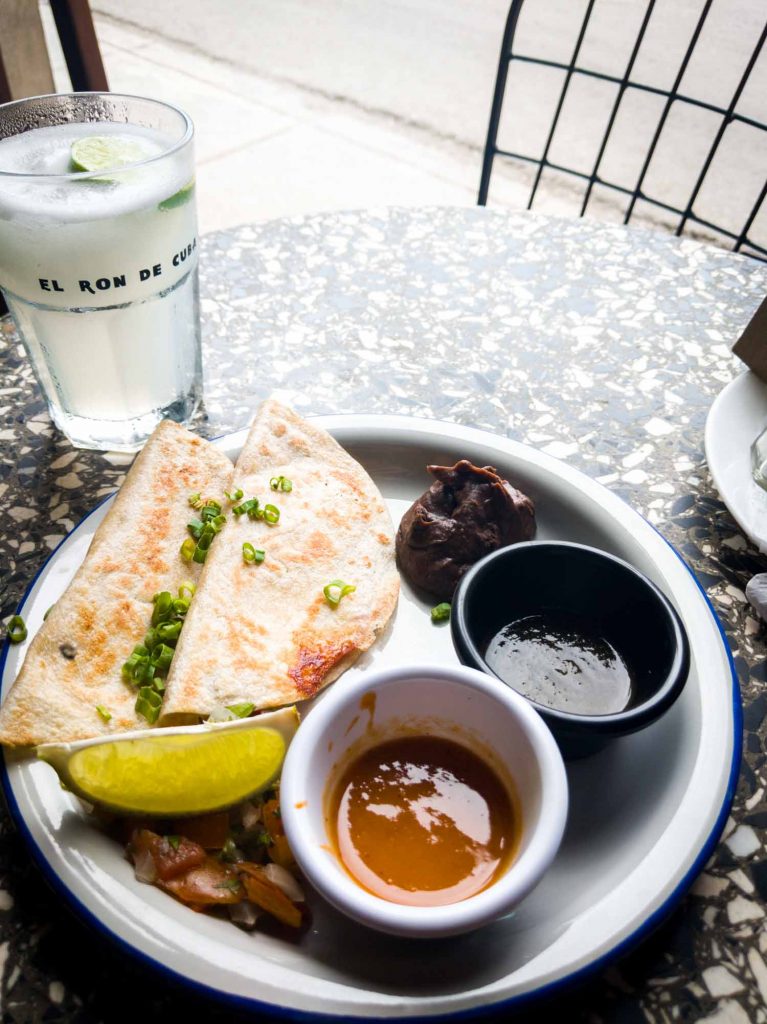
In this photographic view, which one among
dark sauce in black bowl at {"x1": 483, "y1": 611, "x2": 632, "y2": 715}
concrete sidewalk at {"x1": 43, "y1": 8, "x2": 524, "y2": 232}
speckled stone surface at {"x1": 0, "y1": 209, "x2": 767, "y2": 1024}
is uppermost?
dark sauce in black bowl at {"x1": 483, "y1": 611, "x2": 632, "y2": 715}

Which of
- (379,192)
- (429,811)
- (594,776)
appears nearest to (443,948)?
(429,811)

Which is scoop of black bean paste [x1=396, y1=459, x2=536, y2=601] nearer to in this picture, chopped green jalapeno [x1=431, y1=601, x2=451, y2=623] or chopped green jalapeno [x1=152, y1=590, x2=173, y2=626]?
chopped green jalapeno [x1=431, y1=601, x2=451, y2=623]

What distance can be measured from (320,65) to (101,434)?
5998mm

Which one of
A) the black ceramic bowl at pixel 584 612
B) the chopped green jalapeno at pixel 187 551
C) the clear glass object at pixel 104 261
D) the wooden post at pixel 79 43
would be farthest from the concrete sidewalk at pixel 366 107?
the black ceramic bowl at pixel 584 612

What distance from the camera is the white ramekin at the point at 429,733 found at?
2.68ft

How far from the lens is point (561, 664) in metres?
1.18

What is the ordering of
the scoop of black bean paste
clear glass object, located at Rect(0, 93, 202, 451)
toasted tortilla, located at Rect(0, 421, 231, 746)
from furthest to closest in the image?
the scoop of black bean paste < clear glass object, located at Rect(0, 93, 202, 451) < toasted tortilla, located at Rect(0, 421, 231, 746)

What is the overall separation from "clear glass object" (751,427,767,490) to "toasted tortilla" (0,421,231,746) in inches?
38.5

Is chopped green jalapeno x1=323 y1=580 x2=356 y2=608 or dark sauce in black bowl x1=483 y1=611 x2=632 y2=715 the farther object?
chopped green jalapeno x1=323 y1=580 x2=356 y2=608

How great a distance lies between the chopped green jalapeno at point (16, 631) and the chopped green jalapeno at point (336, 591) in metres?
0.45

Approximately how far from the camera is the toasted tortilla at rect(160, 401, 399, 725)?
3.82ft

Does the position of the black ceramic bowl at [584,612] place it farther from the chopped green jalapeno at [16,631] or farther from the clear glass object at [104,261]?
the clear glass object at [104,261]

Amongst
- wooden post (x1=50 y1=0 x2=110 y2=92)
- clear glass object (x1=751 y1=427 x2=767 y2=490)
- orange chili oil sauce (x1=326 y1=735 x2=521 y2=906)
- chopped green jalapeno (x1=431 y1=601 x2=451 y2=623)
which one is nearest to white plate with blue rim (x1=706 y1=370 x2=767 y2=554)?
clear glass object (x1=751 y1=427 x2=767 y2=490)

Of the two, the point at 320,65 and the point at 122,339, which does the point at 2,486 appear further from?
the point at 320,65
